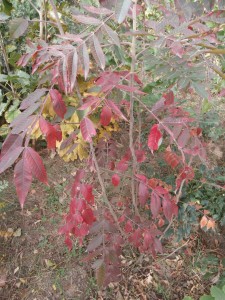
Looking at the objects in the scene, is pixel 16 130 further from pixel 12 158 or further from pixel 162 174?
pixel 162 174

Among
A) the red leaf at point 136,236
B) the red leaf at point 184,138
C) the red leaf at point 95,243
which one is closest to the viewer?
the red leaf at point 184,138

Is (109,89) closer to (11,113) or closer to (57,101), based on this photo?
(57,101)

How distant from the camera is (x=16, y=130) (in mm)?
829

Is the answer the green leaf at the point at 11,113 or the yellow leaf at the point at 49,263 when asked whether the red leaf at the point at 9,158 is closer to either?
the yellow leaf at the point at 49,263

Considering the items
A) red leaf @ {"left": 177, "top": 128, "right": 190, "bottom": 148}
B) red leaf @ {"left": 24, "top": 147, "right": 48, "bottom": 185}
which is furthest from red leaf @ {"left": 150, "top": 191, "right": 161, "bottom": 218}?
red leaf @ {"left": 24, "top": 147, "right": 48, "bottom": 185}

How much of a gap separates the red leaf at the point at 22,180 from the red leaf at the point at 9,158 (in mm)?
23

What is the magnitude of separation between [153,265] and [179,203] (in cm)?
47

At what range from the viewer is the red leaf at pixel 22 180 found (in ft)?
2.38

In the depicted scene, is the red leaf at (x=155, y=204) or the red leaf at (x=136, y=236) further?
the red leaf at (x=136, y=236)

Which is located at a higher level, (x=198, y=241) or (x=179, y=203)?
(x=179, y=203)

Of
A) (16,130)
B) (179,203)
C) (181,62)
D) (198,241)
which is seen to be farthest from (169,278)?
(16,130)

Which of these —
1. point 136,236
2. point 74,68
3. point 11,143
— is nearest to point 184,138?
point 136,236

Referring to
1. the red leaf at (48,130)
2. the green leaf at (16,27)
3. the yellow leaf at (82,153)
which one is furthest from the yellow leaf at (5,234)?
the green leaf at (16,27)

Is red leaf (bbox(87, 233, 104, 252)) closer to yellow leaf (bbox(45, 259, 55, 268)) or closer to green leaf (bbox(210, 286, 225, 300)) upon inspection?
green leaf (bbox(210, 286, 225, 300))
